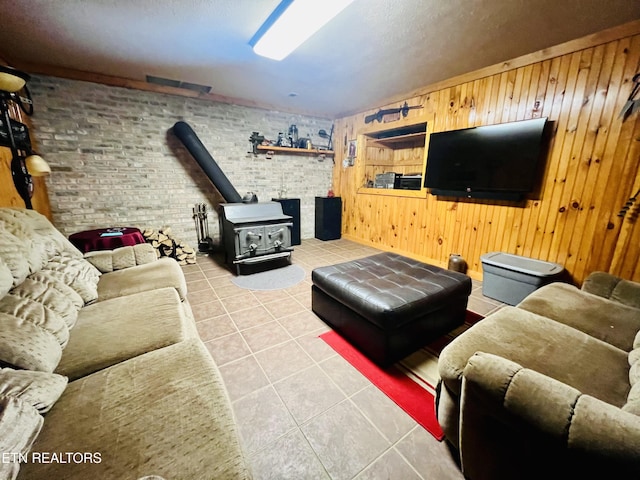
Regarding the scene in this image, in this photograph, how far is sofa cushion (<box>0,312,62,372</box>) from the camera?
900 millimetres

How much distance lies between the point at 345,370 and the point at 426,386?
502 mm

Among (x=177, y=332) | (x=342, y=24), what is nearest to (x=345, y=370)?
(x=177, y=332)

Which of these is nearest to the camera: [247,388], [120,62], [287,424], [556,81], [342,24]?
[287,424]

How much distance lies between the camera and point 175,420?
0.82 meters

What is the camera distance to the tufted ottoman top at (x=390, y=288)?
166cm

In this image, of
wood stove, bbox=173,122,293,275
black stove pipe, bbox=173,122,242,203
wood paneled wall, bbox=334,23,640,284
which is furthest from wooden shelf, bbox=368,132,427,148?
black stove pipe, bbox=173,122,242,203

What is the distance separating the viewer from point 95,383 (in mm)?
961

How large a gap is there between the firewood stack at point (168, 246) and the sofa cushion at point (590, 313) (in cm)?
391

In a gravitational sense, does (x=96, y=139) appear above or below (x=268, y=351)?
above

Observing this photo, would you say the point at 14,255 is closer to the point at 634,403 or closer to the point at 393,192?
the point at 634,403

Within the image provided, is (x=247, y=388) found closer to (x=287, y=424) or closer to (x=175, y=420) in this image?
(x=287, y=424)

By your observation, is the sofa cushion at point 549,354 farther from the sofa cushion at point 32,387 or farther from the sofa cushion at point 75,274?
the sofa cushion at point 75,274

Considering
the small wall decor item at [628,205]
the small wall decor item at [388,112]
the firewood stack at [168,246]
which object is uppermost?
the small wall decor item at [388,112]

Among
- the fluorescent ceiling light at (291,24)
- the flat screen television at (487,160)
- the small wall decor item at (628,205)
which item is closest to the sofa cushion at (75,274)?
the fluorescent ceiling light at (291,24)
